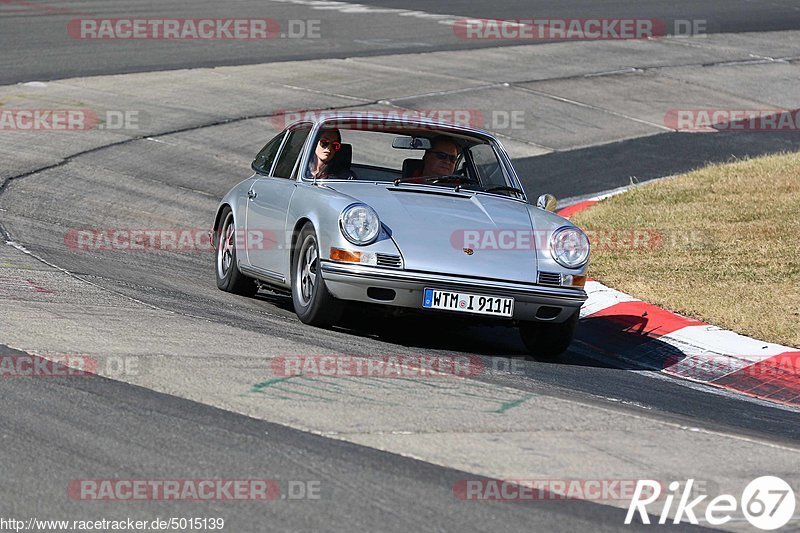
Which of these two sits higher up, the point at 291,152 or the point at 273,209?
the point at 291,152

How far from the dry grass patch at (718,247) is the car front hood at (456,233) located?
190 centimetres

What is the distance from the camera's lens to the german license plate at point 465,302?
7684 mm

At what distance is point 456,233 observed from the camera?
7965mm

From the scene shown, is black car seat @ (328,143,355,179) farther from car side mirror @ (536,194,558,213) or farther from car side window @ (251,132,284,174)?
car side mirror @ (536,194,558,213)

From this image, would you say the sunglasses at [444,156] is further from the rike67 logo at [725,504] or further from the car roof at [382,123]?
the rike67 logo at [725,504]

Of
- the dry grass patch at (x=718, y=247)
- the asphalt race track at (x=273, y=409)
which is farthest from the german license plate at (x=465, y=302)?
the dry grass patch at (x=718, y=247)

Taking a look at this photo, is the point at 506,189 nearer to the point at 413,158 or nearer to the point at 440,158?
the point at 440,158

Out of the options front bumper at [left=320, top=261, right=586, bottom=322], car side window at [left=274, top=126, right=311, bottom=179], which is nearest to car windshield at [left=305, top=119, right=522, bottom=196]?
car side window at [left=274, top=126, right=311, bottom=179]

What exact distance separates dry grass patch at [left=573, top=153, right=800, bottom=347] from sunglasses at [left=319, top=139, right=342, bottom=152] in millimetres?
2641

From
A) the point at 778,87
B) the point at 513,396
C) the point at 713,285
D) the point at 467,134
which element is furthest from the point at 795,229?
the point at 778,87

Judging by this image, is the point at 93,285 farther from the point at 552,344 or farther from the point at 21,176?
the point at 21,176

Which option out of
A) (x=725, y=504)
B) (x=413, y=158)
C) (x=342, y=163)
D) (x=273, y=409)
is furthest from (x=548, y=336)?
(x=725, y=504)

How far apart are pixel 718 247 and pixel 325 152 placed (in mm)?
4123

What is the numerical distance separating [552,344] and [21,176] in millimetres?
6591
